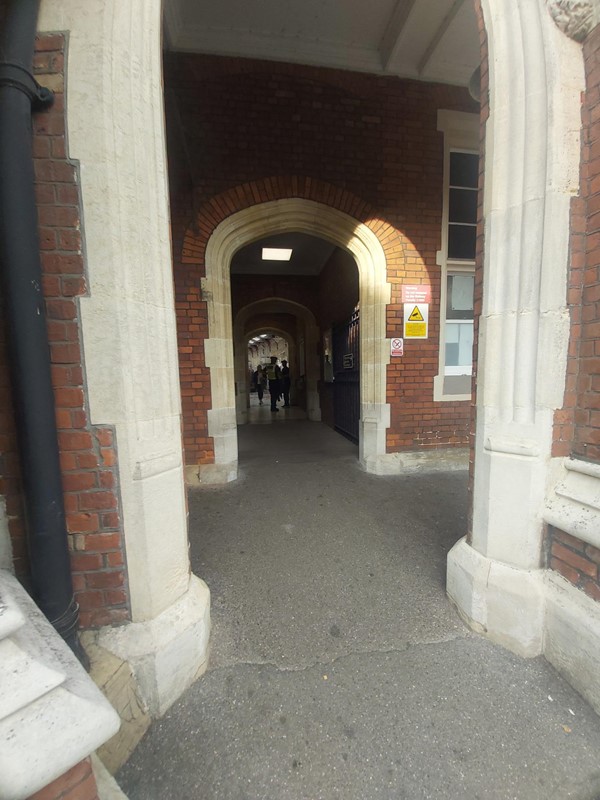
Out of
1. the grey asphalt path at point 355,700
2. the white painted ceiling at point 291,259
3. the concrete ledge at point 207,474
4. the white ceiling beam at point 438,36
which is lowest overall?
the grey asphalt path at point 355,700

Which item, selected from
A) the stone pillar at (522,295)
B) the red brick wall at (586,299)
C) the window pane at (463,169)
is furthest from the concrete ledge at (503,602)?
the window pane at (463,169)

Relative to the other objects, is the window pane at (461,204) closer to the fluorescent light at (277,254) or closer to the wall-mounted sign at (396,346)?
the wall-mounted sign at (396,346)

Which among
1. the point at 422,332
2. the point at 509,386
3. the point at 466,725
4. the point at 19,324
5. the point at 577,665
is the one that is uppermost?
the point at 422,332

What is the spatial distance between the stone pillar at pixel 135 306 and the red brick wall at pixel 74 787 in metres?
0.48

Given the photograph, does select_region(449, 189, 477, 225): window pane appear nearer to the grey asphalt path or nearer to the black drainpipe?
the grey asphalt path

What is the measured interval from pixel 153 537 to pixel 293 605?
108 cm

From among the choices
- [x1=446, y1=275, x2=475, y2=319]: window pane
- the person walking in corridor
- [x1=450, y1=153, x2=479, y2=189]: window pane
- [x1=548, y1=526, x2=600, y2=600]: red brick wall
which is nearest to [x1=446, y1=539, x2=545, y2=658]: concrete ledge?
[x1=548, y1=526, x2=600, y2=600]: red brick wall

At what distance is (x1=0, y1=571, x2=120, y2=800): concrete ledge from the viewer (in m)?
0.76

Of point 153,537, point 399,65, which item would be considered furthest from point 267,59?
point 153,537

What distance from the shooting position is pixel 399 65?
13.5 feet

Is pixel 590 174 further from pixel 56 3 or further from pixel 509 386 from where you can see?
pixel 56 3

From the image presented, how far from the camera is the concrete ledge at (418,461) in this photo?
4.50 m

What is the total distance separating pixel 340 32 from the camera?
3.79 metres

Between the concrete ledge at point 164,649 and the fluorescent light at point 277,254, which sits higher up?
the fluorescent light at point 277,254
